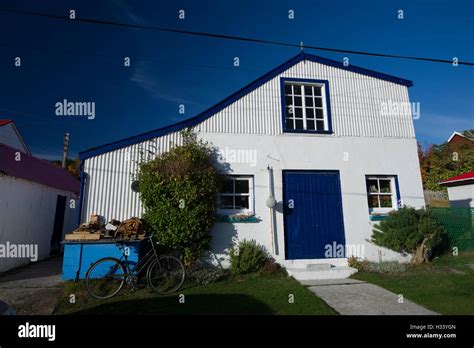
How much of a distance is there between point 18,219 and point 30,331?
627 centimetres

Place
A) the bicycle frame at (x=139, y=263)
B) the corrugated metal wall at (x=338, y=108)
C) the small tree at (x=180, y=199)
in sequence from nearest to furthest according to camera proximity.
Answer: the bicycle frame at (x=139, y=263)
the small tree at (x=180, y=199)
the corrugated metal wall at (x=338, y=108)

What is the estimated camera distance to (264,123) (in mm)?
9227

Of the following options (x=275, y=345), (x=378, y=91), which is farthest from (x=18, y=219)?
(x=378, y=91)

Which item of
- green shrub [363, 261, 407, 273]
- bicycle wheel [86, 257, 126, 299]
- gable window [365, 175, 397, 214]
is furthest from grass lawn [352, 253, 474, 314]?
bicycle wheel [86, 257, 126, 299]

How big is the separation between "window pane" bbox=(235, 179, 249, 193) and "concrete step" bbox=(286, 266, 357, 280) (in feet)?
9.52

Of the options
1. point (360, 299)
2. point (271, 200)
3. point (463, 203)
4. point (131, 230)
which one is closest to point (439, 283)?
point (360, 299)

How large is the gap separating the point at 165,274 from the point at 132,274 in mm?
779

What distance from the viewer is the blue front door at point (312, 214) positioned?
8.44 meters

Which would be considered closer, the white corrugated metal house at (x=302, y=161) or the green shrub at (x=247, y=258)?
the green shrub at (x=247, y=258)

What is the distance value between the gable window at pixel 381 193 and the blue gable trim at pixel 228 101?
13.9 ft

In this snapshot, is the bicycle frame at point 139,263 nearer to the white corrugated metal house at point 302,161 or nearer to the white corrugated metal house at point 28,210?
the white corrugated metal house at point 302,161

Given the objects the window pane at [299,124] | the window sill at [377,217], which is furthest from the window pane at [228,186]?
the window sill at [377,217]

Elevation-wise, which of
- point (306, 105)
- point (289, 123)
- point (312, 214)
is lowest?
point (312, 214)

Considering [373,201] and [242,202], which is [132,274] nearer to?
[242,202]
